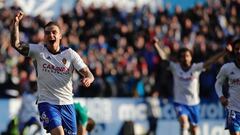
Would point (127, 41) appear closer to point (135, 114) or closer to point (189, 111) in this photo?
point (135, 114)

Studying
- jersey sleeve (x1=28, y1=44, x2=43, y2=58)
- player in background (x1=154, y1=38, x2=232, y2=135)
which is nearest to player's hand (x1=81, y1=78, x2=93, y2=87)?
jersey sleeve (x1=28, y1=44, x2=43, y2=58)

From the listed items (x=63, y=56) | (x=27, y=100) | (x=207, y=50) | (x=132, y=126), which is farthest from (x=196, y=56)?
(x=63, y=56)

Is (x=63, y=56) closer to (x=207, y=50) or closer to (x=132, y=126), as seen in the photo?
(x=132, y=126)

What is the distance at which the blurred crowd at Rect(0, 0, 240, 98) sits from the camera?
19.5m

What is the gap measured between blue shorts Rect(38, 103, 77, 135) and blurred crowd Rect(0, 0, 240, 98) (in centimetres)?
591

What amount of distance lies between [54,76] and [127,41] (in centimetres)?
1120

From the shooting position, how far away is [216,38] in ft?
78.4

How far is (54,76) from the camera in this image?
1143 cm

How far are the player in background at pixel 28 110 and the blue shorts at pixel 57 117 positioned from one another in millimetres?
4891

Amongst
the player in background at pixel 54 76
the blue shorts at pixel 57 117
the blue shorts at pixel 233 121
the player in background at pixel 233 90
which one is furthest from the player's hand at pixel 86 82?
the blue shorts at pixel 233 121

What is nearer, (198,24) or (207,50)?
(207,50)

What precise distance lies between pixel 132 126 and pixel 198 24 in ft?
22.0

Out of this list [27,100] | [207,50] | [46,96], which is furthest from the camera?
[207,50]

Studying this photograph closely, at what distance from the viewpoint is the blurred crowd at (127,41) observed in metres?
19.5
